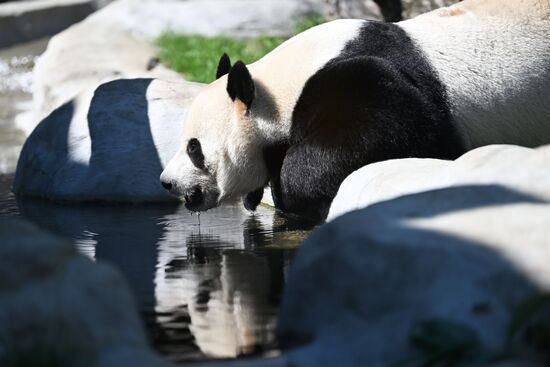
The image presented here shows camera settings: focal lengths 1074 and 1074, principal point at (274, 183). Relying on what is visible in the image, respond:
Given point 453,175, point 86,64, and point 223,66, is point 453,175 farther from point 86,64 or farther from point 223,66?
point 86,64

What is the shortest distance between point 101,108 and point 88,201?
804 millimetres

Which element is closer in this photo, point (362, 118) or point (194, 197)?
point (362, 118)

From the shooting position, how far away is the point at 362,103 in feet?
18.7

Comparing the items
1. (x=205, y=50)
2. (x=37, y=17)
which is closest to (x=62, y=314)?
(x=205, y=50)

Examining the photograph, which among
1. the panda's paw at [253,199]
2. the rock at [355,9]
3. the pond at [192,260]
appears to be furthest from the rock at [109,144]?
the rock at [355,9]

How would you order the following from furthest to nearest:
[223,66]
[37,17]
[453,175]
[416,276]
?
[37,17], [223,66], [453,175], [416,276]

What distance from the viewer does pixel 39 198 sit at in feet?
25.1

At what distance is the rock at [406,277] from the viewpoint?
306 centimetres

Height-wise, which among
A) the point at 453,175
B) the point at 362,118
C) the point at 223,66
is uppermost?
the point at 453,175

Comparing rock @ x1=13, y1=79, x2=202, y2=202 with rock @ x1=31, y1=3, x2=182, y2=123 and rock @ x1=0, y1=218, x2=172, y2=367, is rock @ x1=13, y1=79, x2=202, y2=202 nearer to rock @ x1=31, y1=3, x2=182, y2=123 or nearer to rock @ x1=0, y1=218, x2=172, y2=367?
rock @ x1=31, y1=3, x2=182, y2=123

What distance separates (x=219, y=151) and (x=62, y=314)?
128 inches

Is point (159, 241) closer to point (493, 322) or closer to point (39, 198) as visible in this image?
point (39, 198)

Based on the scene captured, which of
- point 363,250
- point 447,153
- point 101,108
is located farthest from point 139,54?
point 363,250

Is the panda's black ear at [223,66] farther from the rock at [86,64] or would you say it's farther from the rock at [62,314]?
the rock at [62,314]
